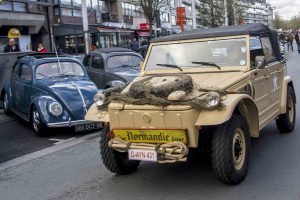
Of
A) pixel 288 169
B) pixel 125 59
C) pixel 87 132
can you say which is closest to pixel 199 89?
pixel 288 169

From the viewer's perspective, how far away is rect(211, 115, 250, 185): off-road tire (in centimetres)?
514

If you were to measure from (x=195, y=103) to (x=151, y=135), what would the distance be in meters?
0.65

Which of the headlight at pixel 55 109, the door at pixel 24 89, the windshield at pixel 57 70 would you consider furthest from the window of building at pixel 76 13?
the headlight at pixel 55 109

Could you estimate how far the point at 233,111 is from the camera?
5.58 meters

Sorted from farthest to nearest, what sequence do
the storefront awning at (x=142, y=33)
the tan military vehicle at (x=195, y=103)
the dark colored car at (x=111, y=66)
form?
the storefront awning at (x=142, y=33) < the dark colored car at (x=111, y=66) < the tan military vehicle at (x=195, y=103)

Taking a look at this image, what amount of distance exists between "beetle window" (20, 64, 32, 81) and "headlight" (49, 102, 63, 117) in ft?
5.03

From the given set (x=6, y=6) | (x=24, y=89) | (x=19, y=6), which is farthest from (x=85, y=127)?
(x=19, y=6)

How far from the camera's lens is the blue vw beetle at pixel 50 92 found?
9.77 m

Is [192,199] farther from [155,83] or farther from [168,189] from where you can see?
[155,83]

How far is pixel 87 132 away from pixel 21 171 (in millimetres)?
3014

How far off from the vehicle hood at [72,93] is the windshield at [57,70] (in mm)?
422

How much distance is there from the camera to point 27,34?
3148 cm

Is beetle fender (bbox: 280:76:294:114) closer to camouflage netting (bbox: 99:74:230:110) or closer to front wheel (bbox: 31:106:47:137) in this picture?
camouflage netting (bbox: 99:74:230:110)

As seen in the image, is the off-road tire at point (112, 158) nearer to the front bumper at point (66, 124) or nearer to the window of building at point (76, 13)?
the front bumper at point (66, 124)
